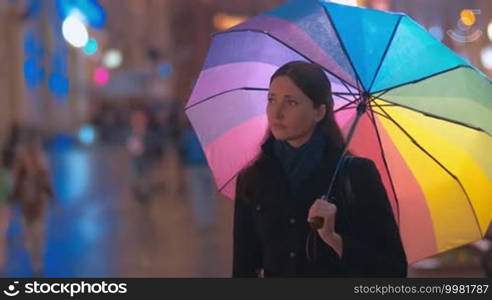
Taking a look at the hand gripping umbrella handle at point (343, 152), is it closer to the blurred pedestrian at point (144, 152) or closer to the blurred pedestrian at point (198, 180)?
the blurred pedestrian at point (198, 180)

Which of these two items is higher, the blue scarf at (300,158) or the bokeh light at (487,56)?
the bokeh light at (487,56)

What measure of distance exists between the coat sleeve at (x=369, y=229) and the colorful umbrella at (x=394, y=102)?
0.10 m

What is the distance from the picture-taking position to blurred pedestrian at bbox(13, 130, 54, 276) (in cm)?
604

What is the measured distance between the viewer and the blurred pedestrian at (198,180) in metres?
4.05

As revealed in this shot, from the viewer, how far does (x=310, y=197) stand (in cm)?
211

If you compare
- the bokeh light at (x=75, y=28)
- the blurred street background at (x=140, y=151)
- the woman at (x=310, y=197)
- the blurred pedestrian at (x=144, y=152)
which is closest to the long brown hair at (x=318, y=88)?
the woman at (x=310, y=197)

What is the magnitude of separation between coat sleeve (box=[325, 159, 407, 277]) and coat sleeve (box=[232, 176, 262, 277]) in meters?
0.27

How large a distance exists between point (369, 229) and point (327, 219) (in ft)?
0.53

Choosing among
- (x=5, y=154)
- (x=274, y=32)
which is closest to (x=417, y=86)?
(x=274, y=32)

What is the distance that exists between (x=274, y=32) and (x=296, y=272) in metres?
0.70

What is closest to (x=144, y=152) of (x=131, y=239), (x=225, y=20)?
(x=131, y=239)

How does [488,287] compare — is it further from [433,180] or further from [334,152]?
[334,152]

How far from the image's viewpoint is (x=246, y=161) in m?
2.28

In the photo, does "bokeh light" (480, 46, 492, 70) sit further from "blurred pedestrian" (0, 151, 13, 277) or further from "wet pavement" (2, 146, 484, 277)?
"blurred pedestrian" (0, 151, 13, 277)
